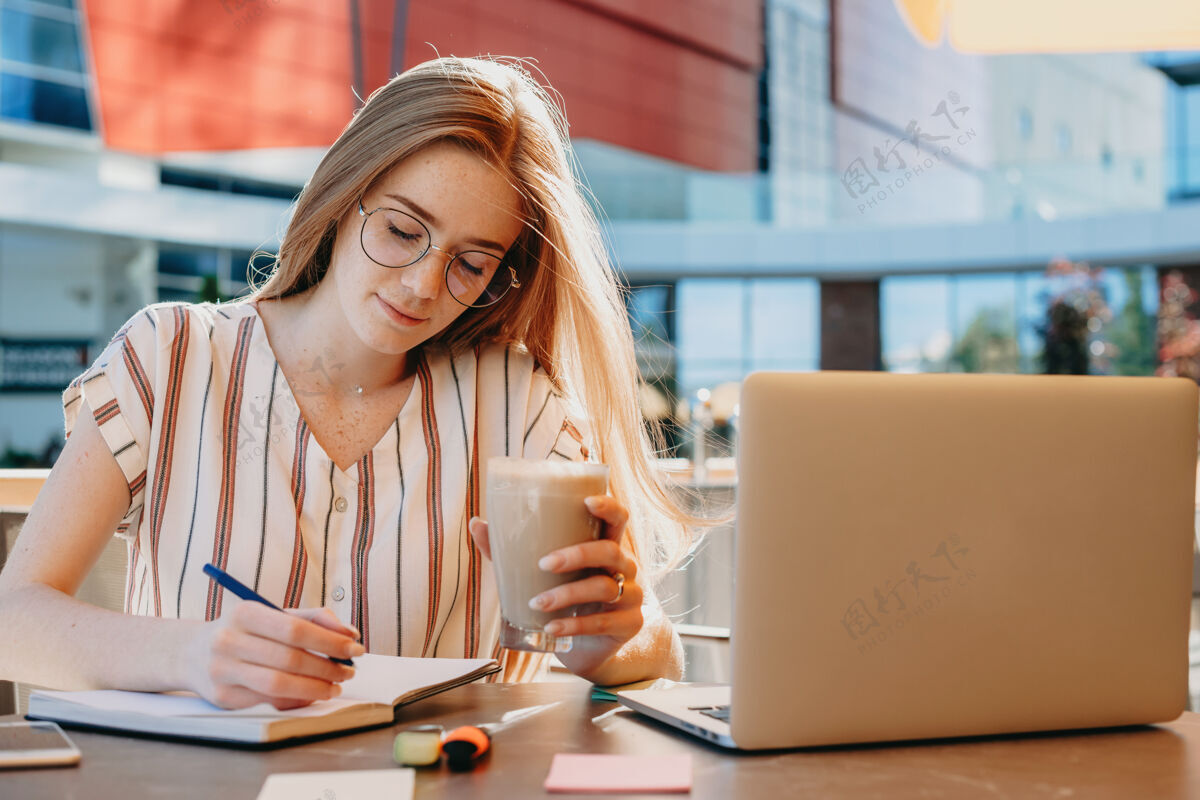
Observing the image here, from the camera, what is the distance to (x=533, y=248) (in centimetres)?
154

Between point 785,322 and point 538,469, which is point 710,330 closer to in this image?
point 785,322

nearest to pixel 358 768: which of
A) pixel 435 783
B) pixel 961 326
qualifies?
pixel 435 783

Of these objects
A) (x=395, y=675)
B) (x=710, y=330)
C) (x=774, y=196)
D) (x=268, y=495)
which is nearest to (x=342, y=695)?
(x=395, y=675)

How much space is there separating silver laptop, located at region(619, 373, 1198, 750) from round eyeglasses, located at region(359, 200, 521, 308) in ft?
2.11

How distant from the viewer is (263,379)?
1.42m

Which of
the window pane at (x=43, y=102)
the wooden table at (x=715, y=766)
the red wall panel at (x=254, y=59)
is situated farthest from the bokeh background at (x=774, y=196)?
the wooden table at (x=715, y=766)

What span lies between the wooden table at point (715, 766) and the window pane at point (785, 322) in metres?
13.8

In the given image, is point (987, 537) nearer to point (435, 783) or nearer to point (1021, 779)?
point (1021, 779)

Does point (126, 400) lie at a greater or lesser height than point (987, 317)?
lesser

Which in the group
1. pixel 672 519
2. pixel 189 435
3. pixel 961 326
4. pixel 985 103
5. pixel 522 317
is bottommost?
pixel 672 519

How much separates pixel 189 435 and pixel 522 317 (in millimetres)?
502

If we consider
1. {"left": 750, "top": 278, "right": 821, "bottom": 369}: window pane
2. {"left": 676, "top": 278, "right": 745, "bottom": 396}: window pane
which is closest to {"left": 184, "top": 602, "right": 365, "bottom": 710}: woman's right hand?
{"left": 676, "top": 278, "right": 745, "bottom": 396}: window pane

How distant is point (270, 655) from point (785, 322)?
14.3m

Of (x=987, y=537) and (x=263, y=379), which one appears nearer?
(x=987, y=537)
